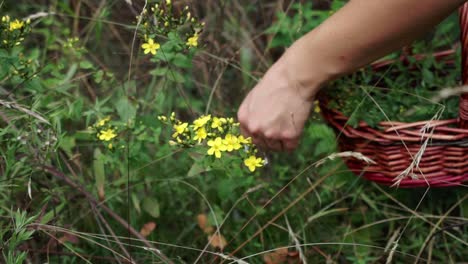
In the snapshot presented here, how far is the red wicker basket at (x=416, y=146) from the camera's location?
147 cm

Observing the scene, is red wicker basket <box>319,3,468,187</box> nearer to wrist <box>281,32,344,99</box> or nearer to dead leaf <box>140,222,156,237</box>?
wrist <box>281,32,344,99</box>

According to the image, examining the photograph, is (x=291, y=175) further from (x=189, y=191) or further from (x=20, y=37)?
(x=20, y=37)

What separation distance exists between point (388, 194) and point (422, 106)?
0.87ft

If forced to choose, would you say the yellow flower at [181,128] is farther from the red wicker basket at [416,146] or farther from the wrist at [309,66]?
the red wicker basket at [416,146]

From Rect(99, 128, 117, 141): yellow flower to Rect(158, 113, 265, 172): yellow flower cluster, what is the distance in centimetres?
17

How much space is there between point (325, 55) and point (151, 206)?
66 centimetres

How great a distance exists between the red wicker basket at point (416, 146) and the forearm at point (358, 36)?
240mm

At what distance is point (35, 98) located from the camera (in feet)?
5.13

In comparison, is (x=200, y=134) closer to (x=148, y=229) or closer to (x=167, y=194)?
(x=148, y=229)

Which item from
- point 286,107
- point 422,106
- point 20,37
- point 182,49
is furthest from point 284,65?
point 20,37

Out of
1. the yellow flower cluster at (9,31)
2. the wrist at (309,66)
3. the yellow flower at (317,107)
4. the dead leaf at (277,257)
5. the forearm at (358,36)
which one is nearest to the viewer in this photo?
the forearm at (358,36)

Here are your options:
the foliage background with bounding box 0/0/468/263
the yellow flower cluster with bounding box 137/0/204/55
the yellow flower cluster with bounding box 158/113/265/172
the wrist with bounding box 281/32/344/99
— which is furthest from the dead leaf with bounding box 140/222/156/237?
the wrist with bounding box 281/32/344/99

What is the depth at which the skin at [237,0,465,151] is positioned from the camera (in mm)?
1199

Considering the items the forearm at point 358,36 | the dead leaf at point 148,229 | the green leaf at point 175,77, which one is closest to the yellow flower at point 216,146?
the forearm at point 358,36
